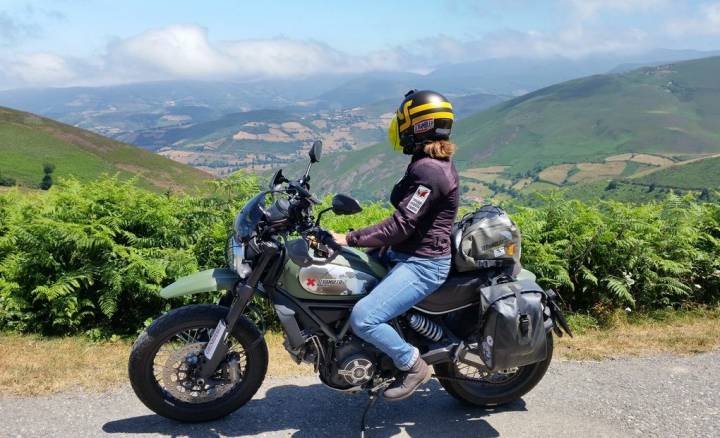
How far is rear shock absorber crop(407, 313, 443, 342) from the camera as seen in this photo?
4.92m

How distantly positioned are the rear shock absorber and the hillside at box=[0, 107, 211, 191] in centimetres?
10276

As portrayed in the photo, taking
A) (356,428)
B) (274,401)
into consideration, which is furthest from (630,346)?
(274,401)

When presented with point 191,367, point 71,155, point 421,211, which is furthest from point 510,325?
point 71,155

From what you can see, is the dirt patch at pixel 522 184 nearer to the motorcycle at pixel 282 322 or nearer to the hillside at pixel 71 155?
the hillside at pixel 71 155

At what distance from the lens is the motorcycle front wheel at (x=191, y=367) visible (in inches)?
186

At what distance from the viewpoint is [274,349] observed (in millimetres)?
7074

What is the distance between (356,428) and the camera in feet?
16.7

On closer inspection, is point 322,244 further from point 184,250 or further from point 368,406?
point 184,250

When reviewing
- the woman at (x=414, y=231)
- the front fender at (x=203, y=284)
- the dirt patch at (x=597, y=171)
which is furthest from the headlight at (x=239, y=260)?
the dirt patch at (x=597, y=171)

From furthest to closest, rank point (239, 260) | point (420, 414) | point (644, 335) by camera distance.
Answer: point (644, 335)
point (420, 414)
point (239, 260)

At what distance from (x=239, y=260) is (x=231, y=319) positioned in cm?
52

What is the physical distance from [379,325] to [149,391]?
2.01 m

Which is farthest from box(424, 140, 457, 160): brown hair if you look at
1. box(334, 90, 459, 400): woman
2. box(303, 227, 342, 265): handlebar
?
box(303, 227, 342, 265): handlebar

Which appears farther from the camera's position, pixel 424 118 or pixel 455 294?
pixel 455 294
